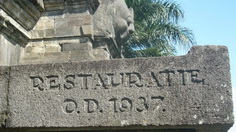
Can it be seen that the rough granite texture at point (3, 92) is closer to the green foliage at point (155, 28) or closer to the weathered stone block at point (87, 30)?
the weathered stone block at point (87, 30)

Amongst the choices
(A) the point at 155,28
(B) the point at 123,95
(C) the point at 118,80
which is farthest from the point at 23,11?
(A) the point at 155,28

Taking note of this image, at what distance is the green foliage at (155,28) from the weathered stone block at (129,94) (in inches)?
505

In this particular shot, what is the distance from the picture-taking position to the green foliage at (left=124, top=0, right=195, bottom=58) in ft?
54.7

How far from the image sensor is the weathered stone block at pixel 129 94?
10.9ft

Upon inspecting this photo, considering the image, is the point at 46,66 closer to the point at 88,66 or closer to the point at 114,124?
the point at 88,66

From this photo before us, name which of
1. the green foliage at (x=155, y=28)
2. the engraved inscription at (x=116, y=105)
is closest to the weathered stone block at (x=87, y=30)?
the engraved inscription at (x=116, y=105)

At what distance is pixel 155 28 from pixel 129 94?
45.9ft

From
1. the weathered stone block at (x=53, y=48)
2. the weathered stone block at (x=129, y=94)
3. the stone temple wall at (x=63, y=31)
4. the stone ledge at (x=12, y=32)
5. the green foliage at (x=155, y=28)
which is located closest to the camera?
the weathered stone block at (x=129, y=94)

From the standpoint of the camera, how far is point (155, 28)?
677 inches

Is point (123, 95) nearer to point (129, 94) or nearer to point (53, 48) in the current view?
point (129, 94)

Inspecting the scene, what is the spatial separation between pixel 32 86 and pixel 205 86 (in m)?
1.73

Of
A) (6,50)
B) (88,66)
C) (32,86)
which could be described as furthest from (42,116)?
(6,50)

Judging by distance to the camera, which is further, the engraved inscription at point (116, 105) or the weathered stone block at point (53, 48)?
the weathered stone block at point (53, 48)

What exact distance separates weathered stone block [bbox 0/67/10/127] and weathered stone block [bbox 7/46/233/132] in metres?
0.07
